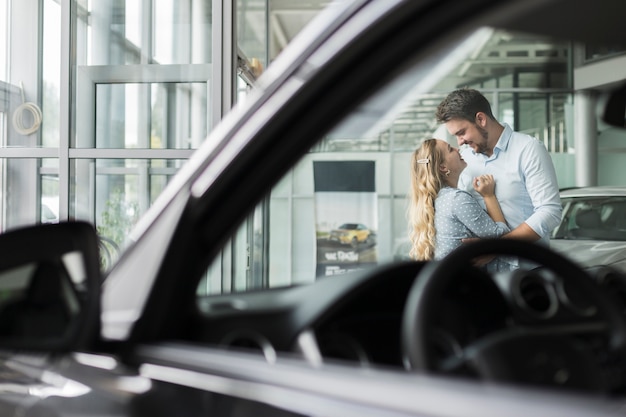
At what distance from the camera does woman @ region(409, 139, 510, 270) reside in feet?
11.4

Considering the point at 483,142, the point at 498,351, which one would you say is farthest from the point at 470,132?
the point at 498,351

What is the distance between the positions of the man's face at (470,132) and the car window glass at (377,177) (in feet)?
3.05

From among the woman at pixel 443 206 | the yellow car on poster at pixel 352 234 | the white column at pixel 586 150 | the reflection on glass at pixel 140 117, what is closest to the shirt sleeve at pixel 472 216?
the woman at pixel 443 206

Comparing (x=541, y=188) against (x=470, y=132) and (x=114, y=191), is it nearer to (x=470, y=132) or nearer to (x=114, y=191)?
(x=470, y=132)

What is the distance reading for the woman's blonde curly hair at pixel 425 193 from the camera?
3.76m

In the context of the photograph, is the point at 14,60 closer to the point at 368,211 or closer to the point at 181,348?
the point at 368,211

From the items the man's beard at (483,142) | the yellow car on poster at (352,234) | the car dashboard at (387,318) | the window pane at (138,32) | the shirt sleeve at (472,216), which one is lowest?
the yellow car on poster at (352,234)

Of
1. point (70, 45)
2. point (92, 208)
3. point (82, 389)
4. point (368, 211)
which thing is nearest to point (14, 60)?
point (70, 45)

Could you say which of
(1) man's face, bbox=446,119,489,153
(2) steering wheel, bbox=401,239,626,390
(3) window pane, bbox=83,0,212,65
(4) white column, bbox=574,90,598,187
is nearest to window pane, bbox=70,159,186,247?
(3) window pane, bbox=83,0,212,65

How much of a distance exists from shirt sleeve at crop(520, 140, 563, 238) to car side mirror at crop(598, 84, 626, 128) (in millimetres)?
1645

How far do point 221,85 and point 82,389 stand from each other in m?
5.09

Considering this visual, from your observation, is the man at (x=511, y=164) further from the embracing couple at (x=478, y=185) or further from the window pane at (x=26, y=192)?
the window pane at (x=26, y=192)

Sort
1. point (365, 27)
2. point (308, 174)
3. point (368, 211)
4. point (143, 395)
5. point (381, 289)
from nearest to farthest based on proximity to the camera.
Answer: point (365, 27) < point (143, 395) < point (381, 289) < point (308, 174) < point (368, 211)

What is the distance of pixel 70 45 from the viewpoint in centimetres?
625
